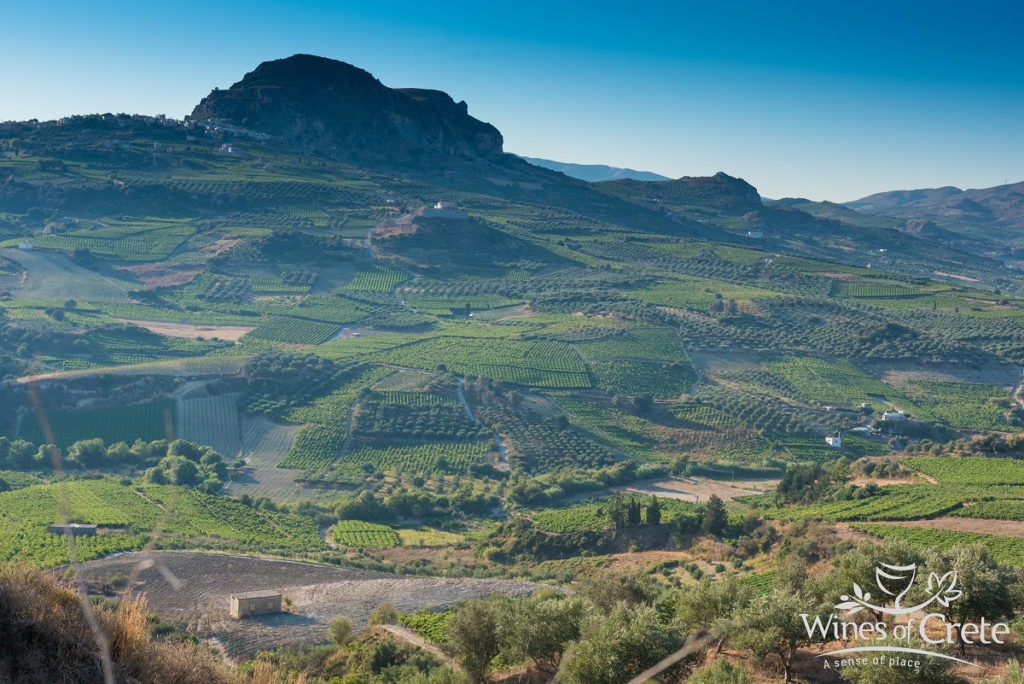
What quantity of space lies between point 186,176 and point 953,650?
376ft

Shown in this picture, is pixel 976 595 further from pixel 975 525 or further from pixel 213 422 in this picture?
pixel 213 422

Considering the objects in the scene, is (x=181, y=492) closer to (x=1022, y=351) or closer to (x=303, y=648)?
(x=303, y=648)

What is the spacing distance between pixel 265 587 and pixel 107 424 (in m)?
32.2

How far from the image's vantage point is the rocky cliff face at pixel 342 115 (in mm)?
147375

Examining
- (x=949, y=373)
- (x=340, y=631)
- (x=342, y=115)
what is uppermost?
(x=342, y=115)

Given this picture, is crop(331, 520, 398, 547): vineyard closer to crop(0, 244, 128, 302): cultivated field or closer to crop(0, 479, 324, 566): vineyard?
crop(0, 479, 324, 566): vineyard

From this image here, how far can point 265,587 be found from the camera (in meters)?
28.2

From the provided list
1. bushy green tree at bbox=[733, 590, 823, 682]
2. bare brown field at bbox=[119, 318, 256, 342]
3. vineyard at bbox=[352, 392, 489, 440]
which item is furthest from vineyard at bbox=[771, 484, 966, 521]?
bare brown field at bbox=[119, 318, 256, 342]

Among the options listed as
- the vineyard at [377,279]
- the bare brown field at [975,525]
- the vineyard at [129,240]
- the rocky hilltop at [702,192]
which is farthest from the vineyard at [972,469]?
the rocky hilltop at [702,192]

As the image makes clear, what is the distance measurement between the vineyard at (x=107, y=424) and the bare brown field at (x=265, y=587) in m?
25.6

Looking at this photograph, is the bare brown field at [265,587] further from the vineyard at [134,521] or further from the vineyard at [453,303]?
the vineyard at [453,303]

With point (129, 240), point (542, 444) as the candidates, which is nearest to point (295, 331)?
point (542, 444)

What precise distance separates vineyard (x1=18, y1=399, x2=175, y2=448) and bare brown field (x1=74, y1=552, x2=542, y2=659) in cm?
2558

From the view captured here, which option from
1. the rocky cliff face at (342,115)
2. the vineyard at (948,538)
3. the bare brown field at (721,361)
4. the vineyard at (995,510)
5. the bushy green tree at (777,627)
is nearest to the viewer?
the bushy green tree at (777,627)
